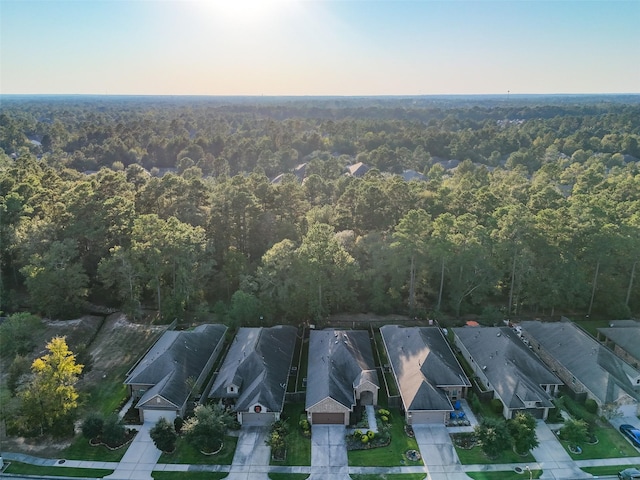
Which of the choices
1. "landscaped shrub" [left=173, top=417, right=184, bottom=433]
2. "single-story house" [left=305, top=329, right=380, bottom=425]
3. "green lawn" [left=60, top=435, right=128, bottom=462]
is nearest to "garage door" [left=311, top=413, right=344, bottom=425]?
"single-story house" [left=305, top=329, right=380, bottom=425]

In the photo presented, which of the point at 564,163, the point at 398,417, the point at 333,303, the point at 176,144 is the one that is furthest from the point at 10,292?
the point at 564,163

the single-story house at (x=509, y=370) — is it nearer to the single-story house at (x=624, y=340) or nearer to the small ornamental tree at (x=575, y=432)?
the small ornamental tree at (x=575, y=432)

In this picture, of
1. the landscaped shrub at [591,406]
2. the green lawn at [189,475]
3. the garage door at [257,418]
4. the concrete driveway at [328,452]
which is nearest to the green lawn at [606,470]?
the landscaped shrub at [591,406]

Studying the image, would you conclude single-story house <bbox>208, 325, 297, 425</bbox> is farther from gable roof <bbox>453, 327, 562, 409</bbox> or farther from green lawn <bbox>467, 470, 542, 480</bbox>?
gable roof <bbox>453, 327, 562, 409</bbox>

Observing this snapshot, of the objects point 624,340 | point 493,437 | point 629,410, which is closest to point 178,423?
point 493,437

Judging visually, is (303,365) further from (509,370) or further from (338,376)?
(509,370)

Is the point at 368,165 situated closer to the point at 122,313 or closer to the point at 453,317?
the point at 453,317

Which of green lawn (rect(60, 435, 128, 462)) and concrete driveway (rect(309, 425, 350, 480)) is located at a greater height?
concrete driveway (rect(309, 425, 350, 480))
